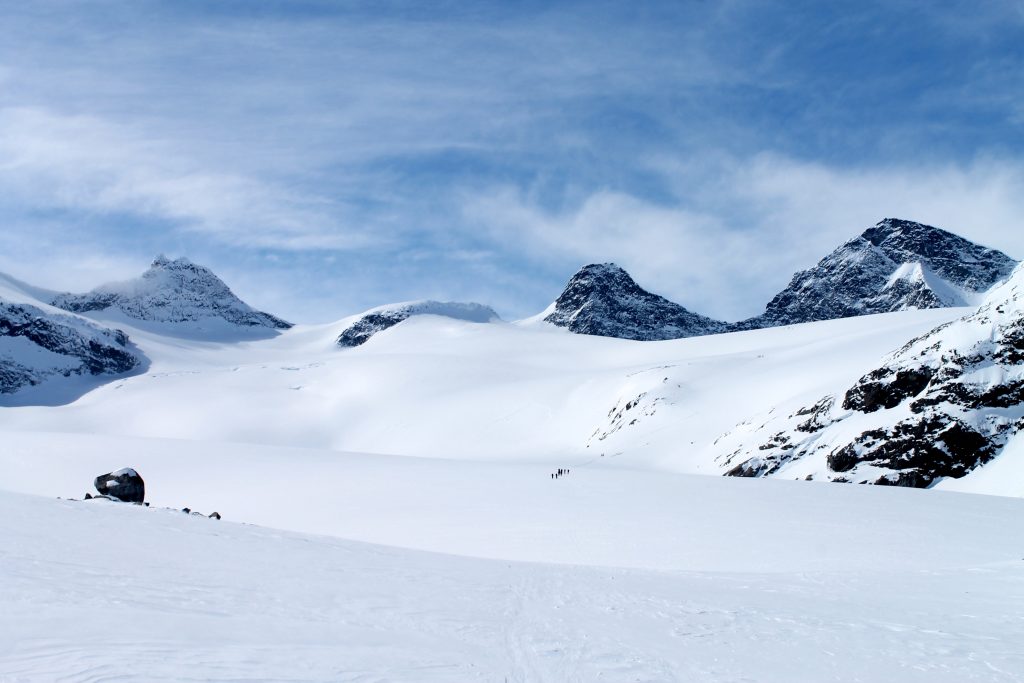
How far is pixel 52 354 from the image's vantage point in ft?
520

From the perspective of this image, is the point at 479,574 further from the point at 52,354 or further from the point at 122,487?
the point at 52,354

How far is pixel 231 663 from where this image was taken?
7.62m

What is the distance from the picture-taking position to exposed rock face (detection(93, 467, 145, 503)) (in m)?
25.5

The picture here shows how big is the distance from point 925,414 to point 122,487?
118 feet

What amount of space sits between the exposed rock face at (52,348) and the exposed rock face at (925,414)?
155479 millimetres

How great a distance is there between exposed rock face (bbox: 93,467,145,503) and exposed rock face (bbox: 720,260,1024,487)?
31137mm

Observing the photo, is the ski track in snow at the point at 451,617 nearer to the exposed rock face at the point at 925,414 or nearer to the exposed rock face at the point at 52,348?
the exposed rock face at the point at 925,414

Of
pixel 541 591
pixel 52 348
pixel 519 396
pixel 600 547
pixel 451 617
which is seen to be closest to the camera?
pixel 451 617

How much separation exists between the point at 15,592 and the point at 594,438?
58.1 meters

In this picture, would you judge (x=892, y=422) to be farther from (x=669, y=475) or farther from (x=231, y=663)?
(x=231, y=663)

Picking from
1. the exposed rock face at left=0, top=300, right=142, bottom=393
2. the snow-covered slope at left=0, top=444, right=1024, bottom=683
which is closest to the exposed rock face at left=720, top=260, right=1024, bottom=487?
the snow-covered slope at left=0, top=444, right=1024, bottom=683

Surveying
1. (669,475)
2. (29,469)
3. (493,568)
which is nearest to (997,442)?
(669,475)

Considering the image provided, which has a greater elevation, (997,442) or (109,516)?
(997,442)

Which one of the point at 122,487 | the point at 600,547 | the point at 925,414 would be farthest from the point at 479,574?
the point at 925,414
